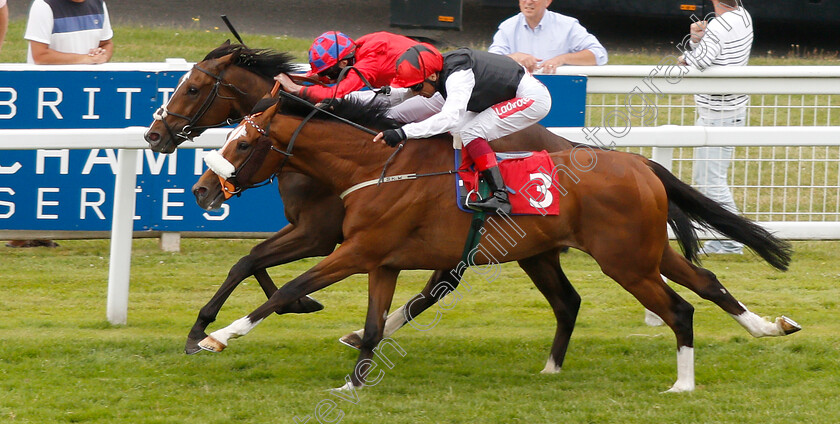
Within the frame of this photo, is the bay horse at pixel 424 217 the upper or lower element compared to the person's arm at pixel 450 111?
lower

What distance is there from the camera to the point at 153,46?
12578mm

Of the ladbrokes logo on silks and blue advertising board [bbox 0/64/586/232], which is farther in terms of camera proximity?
blue advertising board [bbox 0/64/586/232]

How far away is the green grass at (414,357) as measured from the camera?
14.5 feet

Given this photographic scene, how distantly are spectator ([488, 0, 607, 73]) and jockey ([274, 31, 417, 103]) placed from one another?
7.41ft

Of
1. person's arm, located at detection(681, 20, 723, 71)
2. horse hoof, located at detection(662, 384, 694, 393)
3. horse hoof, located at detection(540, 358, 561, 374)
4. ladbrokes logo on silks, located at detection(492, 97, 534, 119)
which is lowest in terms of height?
horse hoof, located at detection(540, 358, 561, 374)

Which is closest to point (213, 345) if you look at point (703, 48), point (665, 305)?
point (665, 305)

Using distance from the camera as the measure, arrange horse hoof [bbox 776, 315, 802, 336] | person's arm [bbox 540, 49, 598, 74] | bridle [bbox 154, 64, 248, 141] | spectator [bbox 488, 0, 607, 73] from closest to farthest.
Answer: horse hoof [bbox 776, 315, 802, 336]
bridle [bbox 154, 64, 248, 141]
person's arm [bbox 540, 49, 598, 74]
spectator [bbox 488, 0, 607, 73]

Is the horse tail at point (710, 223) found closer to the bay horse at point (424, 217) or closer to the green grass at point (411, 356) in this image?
the bay horse at point (424, 217)

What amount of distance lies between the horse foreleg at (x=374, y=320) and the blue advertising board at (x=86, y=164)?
7.96ft

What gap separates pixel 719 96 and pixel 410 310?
2.83 meters

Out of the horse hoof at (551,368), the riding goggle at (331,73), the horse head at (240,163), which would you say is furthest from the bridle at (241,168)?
the horse hoof at (551,368)

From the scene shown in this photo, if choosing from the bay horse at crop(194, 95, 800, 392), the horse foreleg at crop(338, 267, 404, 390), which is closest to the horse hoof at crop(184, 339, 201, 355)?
the bay horse at crop(194, 95, 800, 392)

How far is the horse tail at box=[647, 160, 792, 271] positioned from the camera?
5.12 metres

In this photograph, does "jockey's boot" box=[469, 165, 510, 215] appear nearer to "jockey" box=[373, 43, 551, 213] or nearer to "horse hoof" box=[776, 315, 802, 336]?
"jockey" box=[373, 43, 551, 213]
